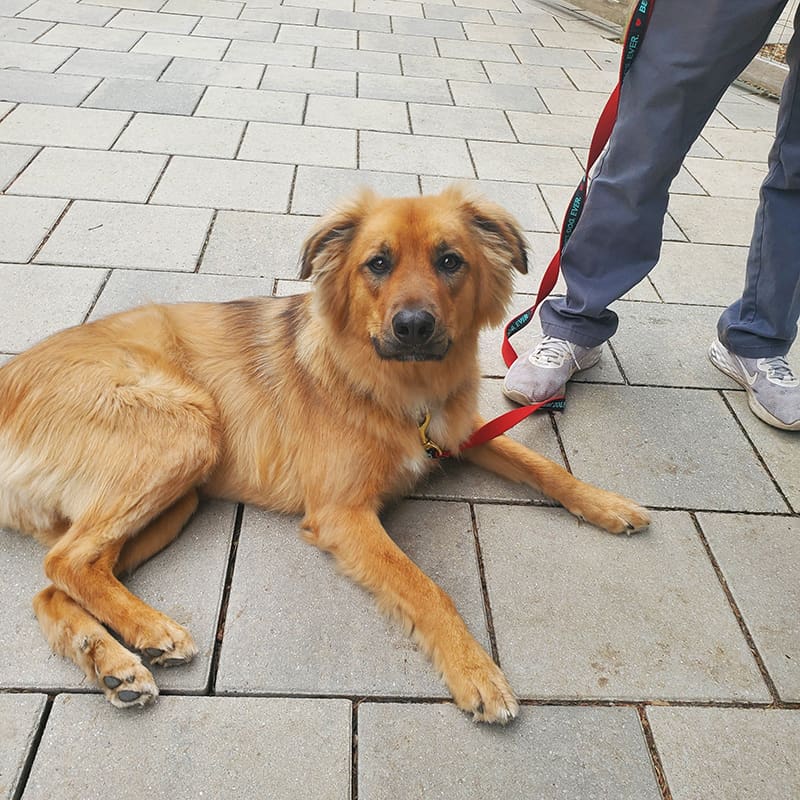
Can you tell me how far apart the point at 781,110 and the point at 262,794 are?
11.4 feet

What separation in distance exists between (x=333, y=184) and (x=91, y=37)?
161 inches

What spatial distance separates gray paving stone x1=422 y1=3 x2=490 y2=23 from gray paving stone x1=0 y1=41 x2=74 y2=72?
4751 millimetres

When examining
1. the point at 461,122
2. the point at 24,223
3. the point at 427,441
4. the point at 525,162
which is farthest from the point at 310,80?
the point at 427,441

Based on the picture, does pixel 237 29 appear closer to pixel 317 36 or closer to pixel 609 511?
pixel 317 36

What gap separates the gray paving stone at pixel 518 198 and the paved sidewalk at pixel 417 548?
3 centimetres

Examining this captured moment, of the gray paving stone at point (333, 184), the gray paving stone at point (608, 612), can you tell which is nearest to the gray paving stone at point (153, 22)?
the gray paving stone at point (333, 184)

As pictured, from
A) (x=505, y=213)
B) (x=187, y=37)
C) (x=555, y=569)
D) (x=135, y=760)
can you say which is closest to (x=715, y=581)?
(x=555, y=569)

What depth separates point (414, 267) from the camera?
2.36 metres

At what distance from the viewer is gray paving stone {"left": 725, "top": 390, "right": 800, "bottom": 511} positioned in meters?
2.96

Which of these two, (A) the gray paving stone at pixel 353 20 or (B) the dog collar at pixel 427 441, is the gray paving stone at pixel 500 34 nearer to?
(A) the gray paving stone at pixel 353 20

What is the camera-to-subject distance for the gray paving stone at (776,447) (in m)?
2.96

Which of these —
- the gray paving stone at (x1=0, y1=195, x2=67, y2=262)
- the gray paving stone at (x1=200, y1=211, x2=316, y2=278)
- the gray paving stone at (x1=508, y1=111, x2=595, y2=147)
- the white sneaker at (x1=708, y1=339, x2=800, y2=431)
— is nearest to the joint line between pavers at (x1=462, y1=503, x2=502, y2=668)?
the white sneaker at (x1=708, y1=339, x2=800, y2=431)

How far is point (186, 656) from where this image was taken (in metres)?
2.08

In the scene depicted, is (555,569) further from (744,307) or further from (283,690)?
(744,307)
